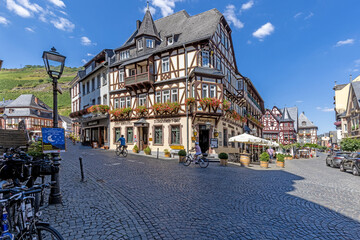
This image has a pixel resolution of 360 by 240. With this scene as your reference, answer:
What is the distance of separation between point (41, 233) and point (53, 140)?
11.6ft

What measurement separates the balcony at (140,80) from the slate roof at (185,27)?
9.19ft

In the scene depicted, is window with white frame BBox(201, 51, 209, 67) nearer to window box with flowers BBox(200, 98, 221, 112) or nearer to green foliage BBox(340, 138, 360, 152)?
window box with flowers BBox(200, 98, 221, 112)

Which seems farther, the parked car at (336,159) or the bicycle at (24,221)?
the parked car at (336,159)

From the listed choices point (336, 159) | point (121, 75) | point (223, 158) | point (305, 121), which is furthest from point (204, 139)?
point (305, 121)

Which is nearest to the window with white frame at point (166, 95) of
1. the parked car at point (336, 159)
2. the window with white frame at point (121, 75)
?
the window with white frame at point (121, 75)

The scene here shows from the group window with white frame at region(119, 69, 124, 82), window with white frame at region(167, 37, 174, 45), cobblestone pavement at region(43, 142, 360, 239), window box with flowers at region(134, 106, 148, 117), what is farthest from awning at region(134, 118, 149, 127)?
cobblestone pavement at region(43, 142, 360, 239)

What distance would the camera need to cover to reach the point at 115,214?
514cm

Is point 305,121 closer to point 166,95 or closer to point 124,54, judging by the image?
point 166,95

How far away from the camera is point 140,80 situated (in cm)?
2311

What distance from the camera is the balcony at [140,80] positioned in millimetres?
22516

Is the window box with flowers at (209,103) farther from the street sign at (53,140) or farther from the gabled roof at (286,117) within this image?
the gabled roof at (286,117)

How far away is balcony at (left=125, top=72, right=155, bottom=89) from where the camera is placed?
2252 cm

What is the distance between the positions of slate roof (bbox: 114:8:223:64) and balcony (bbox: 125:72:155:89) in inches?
110

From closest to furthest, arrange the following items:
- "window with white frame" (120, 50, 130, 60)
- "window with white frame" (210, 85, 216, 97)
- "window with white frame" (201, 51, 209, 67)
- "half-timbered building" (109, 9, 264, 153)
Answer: "half-timbered building" (109, 9, 264, 153) < "window with white frame" (210, 85, 216, 97) < "window with white frame" (201, 51, 209, 67) < "window with white frame" (120, 50, 130, 60)
